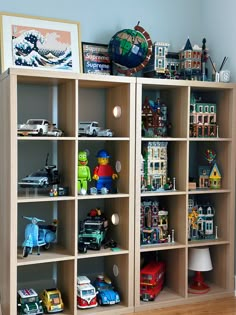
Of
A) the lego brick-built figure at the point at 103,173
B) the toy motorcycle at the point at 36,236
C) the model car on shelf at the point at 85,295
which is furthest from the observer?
the lego brick-built figure at the point at 103,173

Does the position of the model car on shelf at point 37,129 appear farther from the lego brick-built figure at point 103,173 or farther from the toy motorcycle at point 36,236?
the toy motorcycle at point 36,236

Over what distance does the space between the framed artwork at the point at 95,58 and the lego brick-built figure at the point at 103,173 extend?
519 millimetres

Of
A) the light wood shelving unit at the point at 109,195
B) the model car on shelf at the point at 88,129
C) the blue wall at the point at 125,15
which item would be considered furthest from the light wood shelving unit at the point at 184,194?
the blue wall at the point at 125,15

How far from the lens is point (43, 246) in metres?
2.58

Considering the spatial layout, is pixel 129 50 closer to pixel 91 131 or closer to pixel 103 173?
pixel 91 131

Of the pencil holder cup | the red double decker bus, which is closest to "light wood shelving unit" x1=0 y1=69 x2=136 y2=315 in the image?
the red double decker bus

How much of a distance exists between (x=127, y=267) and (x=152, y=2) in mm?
1711

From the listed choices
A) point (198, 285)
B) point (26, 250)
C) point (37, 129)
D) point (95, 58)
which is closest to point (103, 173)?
point (37, 129)

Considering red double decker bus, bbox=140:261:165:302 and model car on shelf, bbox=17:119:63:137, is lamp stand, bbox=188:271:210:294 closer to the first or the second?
red double decker bus, bbox=140:261:165:302

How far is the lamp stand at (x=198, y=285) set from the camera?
9.46 feet

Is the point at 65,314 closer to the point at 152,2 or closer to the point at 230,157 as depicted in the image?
the point at 230,157

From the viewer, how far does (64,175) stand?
8.62ft

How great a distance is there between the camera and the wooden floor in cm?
262

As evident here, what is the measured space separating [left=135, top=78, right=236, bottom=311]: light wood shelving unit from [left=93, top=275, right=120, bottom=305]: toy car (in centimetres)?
13
